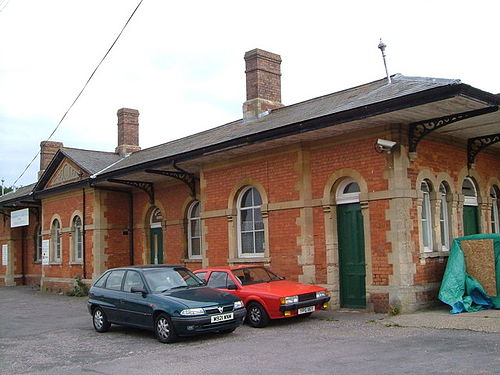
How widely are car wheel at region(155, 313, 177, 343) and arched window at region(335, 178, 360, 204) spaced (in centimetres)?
530

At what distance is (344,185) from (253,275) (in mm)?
3073

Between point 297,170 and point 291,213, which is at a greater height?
point 297,170

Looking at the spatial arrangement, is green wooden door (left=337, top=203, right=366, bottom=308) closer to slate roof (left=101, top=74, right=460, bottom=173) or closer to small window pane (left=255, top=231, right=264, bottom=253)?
slate roof (left=101, top=74, right=460, bottom=173)

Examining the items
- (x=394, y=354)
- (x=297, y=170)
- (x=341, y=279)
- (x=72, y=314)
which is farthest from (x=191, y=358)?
(x=72, y=314)

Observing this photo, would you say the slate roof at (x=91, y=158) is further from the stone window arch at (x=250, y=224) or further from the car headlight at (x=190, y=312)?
the car headlight at (x=190, y=312)

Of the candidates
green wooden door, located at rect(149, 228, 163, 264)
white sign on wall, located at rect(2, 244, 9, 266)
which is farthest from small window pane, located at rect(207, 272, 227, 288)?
white sign on wall, located at rect(2, 244, 9, 266)

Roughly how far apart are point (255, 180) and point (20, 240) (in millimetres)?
19316

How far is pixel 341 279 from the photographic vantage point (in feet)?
43.2

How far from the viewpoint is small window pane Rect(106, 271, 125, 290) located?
11.4 m

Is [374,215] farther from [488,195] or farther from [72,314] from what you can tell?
[72,314]

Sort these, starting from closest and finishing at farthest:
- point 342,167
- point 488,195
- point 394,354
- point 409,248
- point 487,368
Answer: point 487,368
point 394,354
point 409,248
point 342,167
point 488,195

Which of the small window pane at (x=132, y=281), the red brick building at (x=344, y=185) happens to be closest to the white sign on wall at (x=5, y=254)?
the red brick building at (x=344, y=185)

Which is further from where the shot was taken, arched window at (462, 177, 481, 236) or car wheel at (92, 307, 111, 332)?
arched window at (462, 177, 481, 236)

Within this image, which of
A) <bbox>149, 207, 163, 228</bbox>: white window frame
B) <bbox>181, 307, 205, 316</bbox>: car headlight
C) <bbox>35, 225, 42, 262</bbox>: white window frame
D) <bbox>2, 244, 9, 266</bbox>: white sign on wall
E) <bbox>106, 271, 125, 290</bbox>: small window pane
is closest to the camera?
<bbox>181, 307, 205, 316</bbox>: car headlight
